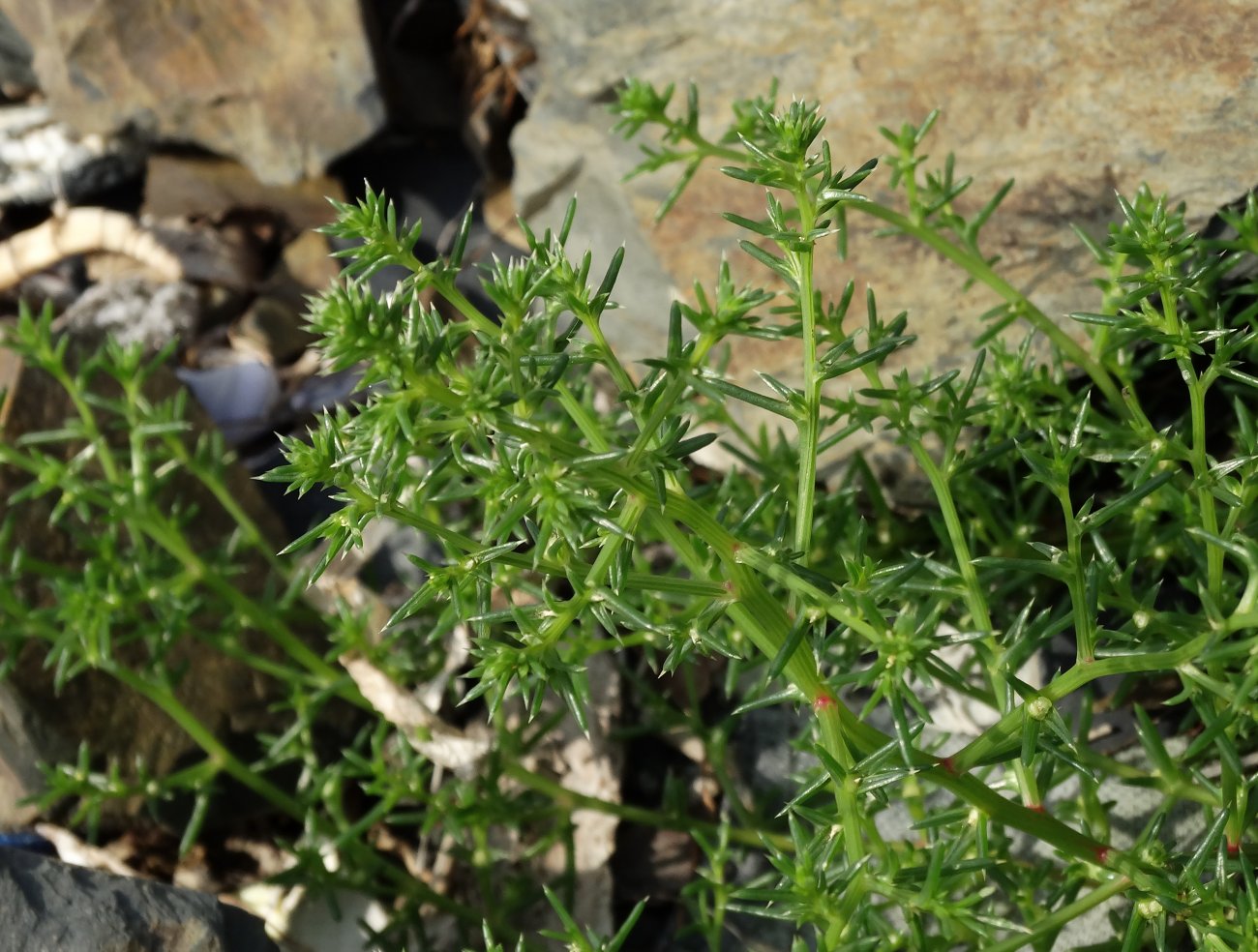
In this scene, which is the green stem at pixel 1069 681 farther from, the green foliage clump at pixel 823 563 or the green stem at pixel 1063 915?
the green stem at pixel 1063 915

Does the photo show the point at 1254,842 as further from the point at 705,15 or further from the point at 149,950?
the point at 705,15

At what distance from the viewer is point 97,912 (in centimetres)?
251

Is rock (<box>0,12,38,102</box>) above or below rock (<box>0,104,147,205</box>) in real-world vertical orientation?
above

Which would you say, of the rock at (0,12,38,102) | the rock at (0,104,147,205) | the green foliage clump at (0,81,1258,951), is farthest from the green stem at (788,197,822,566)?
the rock at (0,12,38,102)

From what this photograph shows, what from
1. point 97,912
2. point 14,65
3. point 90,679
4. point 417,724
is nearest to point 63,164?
point 14,65

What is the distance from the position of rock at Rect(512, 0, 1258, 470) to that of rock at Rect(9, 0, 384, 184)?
110 centimetres

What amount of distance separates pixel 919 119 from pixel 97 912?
2.99 meters

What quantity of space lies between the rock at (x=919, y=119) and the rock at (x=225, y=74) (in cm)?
110

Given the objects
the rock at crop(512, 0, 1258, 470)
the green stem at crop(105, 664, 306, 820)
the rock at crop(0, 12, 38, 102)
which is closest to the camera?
the green stem at crop(105, 664, 306, 820)

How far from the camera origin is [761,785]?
11.5ft

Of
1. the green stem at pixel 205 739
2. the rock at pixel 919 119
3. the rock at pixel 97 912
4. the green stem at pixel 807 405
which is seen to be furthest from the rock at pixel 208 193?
the green stem at pixel 807 405

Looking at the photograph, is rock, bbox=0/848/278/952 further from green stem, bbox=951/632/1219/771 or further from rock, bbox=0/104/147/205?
rock, bbox=0/104/147/205

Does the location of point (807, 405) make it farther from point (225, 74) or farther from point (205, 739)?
point (225, 74)

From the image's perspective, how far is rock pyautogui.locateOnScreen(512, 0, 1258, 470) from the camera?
126 inches
